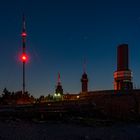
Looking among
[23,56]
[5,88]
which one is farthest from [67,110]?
[5,88]

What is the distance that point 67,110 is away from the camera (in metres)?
64.9

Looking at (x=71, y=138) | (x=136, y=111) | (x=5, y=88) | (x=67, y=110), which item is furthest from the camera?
(x=5, y=88)

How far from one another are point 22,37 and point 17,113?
66.3 meters

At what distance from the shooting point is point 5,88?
150250 mm

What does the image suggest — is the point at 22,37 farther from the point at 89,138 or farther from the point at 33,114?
the point at 89,138

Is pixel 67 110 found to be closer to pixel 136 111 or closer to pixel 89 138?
pixel 136 111

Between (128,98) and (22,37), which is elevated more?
(22,37)

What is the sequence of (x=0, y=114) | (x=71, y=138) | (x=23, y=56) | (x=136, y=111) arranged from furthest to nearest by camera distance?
(x=23, y=56), (x=136, y=111), (x=0, y=114), (x=71, y=138)

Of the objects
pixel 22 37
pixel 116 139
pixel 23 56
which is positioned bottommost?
pixel 116 139

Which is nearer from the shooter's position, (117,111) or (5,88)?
(117,111)

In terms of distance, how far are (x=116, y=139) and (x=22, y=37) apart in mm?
95144

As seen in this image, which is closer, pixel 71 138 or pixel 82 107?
pixel 71 138

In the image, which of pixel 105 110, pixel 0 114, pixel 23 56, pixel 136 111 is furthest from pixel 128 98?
pixel 23 56

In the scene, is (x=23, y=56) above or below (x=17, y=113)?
above
